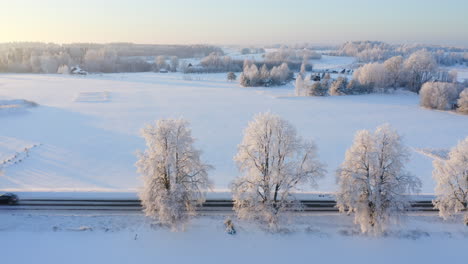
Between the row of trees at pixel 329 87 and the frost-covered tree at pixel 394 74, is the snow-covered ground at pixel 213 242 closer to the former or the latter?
the row of trees at pixel 329 87

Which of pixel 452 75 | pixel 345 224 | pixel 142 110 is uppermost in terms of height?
pixel 452 75

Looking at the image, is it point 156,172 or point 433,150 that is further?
point 433,150

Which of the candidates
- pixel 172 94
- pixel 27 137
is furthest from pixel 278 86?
pixel 27 137

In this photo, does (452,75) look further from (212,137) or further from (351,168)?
(351,168)

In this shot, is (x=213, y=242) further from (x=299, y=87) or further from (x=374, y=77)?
(x=374, y=77)

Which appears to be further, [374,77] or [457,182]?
[374,77]

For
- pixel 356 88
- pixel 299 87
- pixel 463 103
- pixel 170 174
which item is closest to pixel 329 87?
→ pixel 356 88

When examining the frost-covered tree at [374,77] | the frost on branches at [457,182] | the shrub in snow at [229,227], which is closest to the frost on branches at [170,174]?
the shrub in snow at [229,227]
